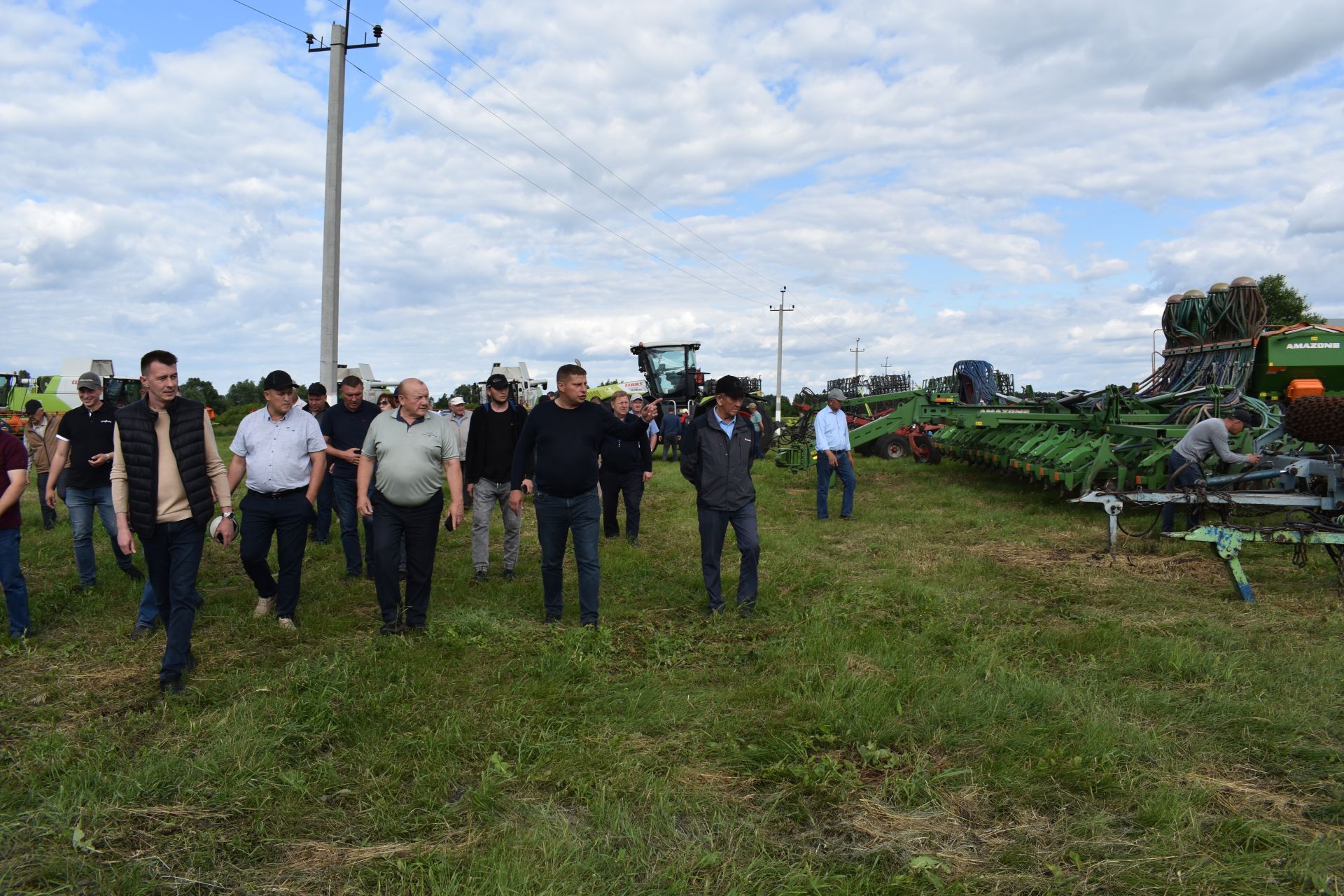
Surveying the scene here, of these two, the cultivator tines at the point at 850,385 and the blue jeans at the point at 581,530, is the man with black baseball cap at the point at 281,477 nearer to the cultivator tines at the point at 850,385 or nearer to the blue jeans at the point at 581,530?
the blue jeans at the point at 581,530

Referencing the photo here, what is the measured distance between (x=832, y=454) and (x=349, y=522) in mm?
5807

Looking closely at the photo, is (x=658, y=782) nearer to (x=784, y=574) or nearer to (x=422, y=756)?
(x=422, y=756)

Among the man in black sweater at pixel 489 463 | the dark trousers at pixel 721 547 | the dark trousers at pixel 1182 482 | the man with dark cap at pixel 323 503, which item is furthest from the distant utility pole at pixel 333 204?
the dark trousers at pixel 1182 482

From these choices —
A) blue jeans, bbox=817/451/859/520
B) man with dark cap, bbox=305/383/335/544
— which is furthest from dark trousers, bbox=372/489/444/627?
blue jeans, bbox=817/451/859/520

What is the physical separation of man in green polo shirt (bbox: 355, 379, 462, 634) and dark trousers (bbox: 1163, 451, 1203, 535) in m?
6.78

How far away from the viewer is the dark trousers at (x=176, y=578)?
15.0 feet

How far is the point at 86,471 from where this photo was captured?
22.5 feet

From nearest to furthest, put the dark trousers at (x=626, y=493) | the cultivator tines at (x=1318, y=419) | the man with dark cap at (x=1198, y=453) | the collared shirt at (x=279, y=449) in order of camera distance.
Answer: the collared shirt at (x=279, y=449), the cultivator tines at (x=1318, y=419), the man with dark cap at (x=1198, y=453), the dark trousers at (x=626, y=493)

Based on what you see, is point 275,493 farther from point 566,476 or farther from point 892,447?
point 892,447

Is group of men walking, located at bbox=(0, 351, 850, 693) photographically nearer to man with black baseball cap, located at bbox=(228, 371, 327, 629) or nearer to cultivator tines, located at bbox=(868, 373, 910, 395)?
man with black baseball cap, located at bbox=(228, 371, 327, 629)

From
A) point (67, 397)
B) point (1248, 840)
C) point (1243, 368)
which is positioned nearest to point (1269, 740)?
point (1248, 840)

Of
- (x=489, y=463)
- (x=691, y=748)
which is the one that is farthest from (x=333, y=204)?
(x=691, y=748)

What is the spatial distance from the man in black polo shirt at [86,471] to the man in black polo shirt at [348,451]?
5.25ft

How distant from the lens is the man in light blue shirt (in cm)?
1065
